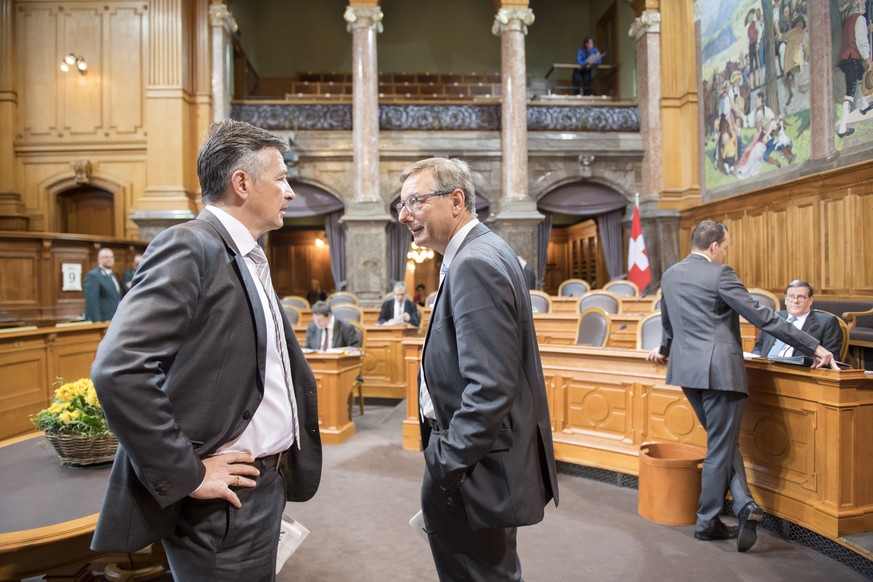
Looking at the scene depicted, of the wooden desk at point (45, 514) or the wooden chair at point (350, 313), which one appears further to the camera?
the wooden chair at point (350, 313)

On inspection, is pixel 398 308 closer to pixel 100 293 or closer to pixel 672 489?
pixel 100 293

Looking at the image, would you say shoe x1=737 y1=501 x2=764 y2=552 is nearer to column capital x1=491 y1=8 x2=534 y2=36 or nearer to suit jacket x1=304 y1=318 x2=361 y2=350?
suit jacket x1=304 y1=318 x2=361 y2=350

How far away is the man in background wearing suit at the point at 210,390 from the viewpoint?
112cm

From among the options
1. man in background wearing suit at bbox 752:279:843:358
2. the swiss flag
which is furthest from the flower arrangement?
the swiss flag

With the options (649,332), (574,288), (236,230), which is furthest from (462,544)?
(574,288)

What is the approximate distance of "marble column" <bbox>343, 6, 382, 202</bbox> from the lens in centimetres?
1094

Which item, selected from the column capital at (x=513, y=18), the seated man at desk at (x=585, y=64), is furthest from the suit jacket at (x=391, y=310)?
the seated man at desk at (x=585, y=64)

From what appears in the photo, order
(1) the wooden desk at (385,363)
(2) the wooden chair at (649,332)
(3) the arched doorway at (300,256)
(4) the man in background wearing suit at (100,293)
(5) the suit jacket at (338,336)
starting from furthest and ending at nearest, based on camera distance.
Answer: (3) the arched doorway at (300,256) → (1) the wooden desk at (385,363) → (4) the man in background wearing suit at (100,293) → (5) the suit jacket at (338,336) → (2) the wooden chair at (649,332)

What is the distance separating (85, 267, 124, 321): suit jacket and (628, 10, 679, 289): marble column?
8.99 meters

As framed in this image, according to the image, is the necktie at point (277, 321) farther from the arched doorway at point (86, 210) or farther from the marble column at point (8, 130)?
the marble column at point (8, 130)

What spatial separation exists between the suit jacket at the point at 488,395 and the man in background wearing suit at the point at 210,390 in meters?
0.38

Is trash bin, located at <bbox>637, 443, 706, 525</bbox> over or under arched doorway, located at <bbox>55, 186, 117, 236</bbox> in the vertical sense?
under

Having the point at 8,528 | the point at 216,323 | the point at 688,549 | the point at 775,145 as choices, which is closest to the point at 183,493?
the point at 216,323

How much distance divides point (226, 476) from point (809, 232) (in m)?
8.79
